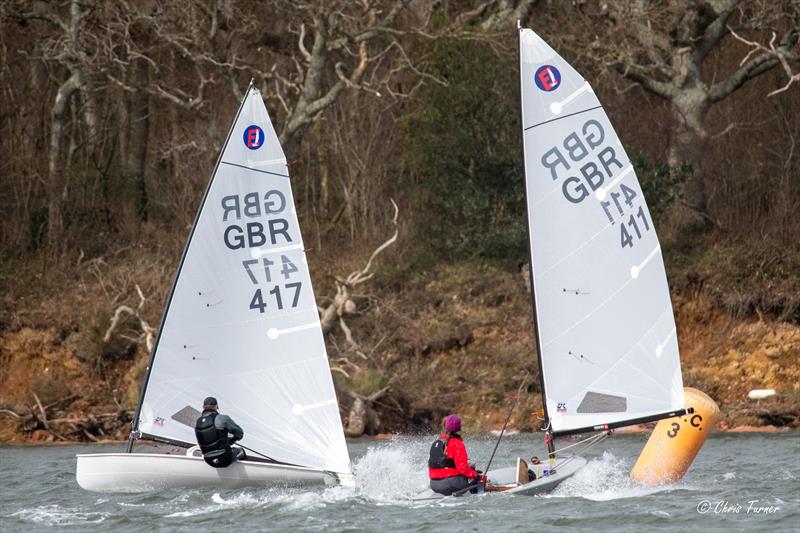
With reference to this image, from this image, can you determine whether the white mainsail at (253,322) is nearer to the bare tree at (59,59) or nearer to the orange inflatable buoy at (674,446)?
the orange inflatable buoy at (674,446)

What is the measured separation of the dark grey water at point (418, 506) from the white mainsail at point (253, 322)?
88 centimetres

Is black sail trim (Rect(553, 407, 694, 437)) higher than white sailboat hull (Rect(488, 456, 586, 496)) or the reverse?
higher

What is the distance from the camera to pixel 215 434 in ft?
50.7

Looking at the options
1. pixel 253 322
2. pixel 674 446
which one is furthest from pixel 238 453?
pixel 674 446

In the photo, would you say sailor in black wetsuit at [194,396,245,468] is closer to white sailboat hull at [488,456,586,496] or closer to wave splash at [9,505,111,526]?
wave splash at [9,505,111,526]

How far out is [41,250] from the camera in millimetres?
30109

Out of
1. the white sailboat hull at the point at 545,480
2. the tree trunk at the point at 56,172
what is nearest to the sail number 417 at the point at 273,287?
the white sailboat hull at the point at 545,480

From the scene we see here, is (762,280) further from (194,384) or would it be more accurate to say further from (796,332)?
(194,384)

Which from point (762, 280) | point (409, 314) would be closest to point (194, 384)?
point (409, 314)

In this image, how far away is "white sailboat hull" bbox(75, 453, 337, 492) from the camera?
15750mm

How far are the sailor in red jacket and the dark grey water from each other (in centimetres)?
17

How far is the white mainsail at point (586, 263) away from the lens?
14.8 m

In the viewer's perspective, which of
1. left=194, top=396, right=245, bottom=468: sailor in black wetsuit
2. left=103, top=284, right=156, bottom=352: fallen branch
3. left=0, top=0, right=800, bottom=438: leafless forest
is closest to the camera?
left=194, top=396, right=245, bottom=468: sailor in black wetsuit

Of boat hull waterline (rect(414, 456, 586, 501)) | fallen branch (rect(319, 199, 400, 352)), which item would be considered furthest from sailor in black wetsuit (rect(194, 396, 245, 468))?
fallen branch (rect(319, 199, 400, 352))
